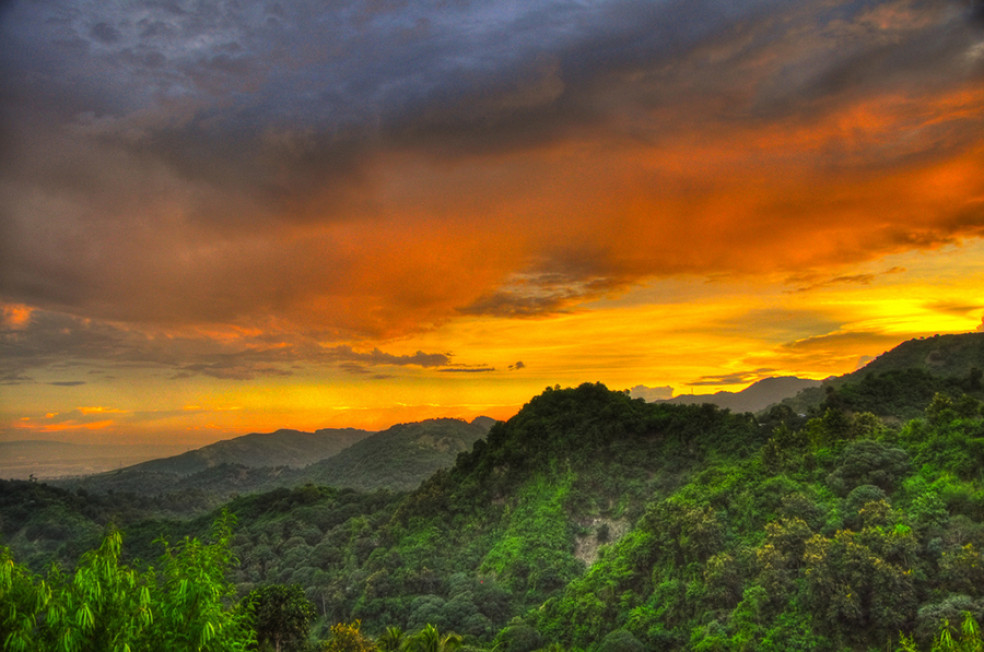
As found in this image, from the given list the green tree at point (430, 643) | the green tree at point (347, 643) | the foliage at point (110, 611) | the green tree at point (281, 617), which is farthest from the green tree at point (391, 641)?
the foliage at point (110, 611)

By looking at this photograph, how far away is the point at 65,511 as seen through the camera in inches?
4690

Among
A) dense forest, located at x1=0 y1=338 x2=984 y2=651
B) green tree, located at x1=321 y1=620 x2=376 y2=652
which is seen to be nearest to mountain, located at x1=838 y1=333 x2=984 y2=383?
dense forest, located at x1=0 y1=338 x2=984 y2=651

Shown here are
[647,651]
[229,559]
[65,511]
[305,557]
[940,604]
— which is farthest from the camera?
[65,511]

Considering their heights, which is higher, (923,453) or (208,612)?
(208,612)

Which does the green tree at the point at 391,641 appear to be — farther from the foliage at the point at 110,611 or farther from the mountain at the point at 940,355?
the mountain at the point at 940,355

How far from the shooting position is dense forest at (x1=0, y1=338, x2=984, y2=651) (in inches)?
530

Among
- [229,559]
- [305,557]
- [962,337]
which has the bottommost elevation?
[305,557]

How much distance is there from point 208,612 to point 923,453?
157ft

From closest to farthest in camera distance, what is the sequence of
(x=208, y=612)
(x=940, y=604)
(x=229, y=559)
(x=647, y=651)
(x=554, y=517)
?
(x=208, y=612)
(x=229, y=559)
(x=940, y=604)
(x=647, y=651)
(x=554, y=517)

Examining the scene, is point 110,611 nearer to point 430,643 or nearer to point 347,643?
point 347,643

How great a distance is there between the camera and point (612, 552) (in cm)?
5400

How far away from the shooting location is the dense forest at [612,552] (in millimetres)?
13453

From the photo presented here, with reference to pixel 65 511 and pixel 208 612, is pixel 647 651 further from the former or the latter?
pixel 65 511

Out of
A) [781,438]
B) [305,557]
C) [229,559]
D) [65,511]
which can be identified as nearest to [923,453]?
[781,438]
